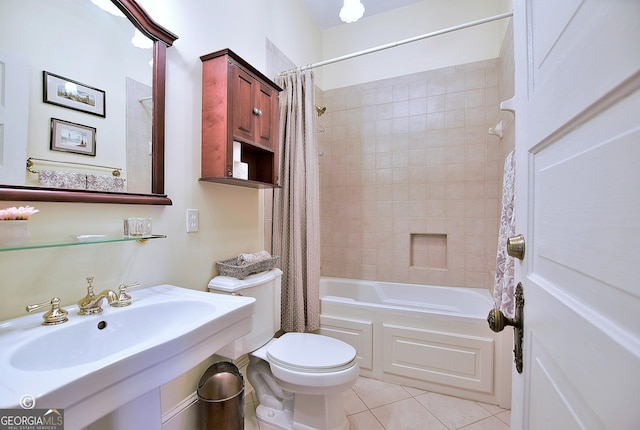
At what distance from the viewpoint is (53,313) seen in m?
0.86

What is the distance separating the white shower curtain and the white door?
5.00ft

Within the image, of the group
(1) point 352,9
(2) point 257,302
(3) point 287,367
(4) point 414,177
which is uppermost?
(1) point 352,9

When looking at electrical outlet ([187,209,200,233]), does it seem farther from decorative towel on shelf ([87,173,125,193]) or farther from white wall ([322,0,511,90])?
white wall ([322,0,511,90])

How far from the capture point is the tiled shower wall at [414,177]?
248 cm

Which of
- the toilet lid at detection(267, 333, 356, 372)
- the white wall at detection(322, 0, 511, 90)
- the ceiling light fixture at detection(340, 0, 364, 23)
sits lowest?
the toilet lid at detection(267, 333, 356, 372)

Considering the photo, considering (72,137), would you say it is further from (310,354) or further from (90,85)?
(310,354)

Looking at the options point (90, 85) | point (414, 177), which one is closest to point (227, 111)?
point (90, 85)

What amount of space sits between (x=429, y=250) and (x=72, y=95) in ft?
8.76

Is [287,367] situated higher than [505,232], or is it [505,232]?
[505,232]

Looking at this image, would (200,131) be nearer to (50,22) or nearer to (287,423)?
(50,22)

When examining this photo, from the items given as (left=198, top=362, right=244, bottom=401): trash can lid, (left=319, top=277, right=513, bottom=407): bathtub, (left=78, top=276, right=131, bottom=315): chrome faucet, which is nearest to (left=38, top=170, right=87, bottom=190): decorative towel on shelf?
(left=78, top=276, right=131, bottom=315): chrome faucet

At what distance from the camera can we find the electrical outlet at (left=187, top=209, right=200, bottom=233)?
56.6 inches

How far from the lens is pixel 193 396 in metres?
1.45

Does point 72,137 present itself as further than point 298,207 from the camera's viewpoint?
No
